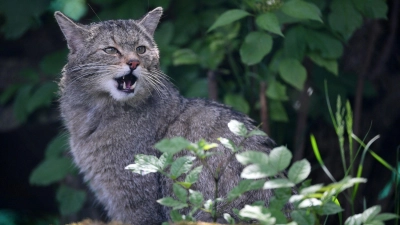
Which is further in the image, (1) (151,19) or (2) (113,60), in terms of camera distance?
(1) (151,19)

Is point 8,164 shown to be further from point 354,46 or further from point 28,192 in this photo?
point 354,46

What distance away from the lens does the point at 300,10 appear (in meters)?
4.01

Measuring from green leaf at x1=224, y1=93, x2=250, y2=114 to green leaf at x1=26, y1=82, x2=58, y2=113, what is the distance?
1495 mm

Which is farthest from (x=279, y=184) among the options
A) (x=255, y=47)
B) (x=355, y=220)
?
(x=255, y=47)

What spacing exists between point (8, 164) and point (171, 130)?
143 inches

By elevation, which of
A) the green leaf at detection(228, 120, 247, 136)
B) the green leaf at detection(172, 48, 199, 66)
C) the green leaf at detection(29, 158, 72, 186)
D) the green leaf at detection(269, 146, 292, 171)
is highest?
the green leaf at detection(228, 120, 247, 136)

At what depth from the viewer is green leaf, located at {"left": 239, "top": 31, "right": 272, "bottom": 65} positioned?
4.25 meters

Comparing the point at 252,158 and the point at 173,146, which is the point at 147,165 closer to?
the point at 173,146

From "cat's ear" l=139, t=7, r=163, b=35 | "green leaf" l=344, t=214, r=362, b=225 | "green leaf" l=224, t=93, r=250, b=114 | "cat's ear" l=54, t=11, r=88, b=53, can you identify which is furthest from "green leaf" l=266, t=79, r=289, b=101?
"green leaf" l=344, t=214, r=362, b=225

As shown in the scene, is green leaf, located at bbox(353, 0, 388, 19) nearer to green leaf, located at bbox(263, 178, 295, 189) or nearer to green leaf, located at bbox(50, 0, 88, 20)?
green leaf, located at bbox(50, 0, 88, 20)

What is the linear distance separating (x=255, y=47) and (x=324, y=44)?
2.09 ft

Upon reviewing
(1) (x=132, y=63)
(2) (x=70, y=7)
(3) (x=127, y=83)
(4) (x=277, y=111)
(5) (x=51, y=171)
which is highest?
(2) (x=70, y=7)

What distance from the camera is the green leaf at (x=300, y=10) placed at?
3.95 m

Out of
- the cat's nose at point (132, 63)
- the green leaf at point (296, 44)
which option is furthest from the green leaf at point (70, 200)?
the green leaf at point (296, 44)
